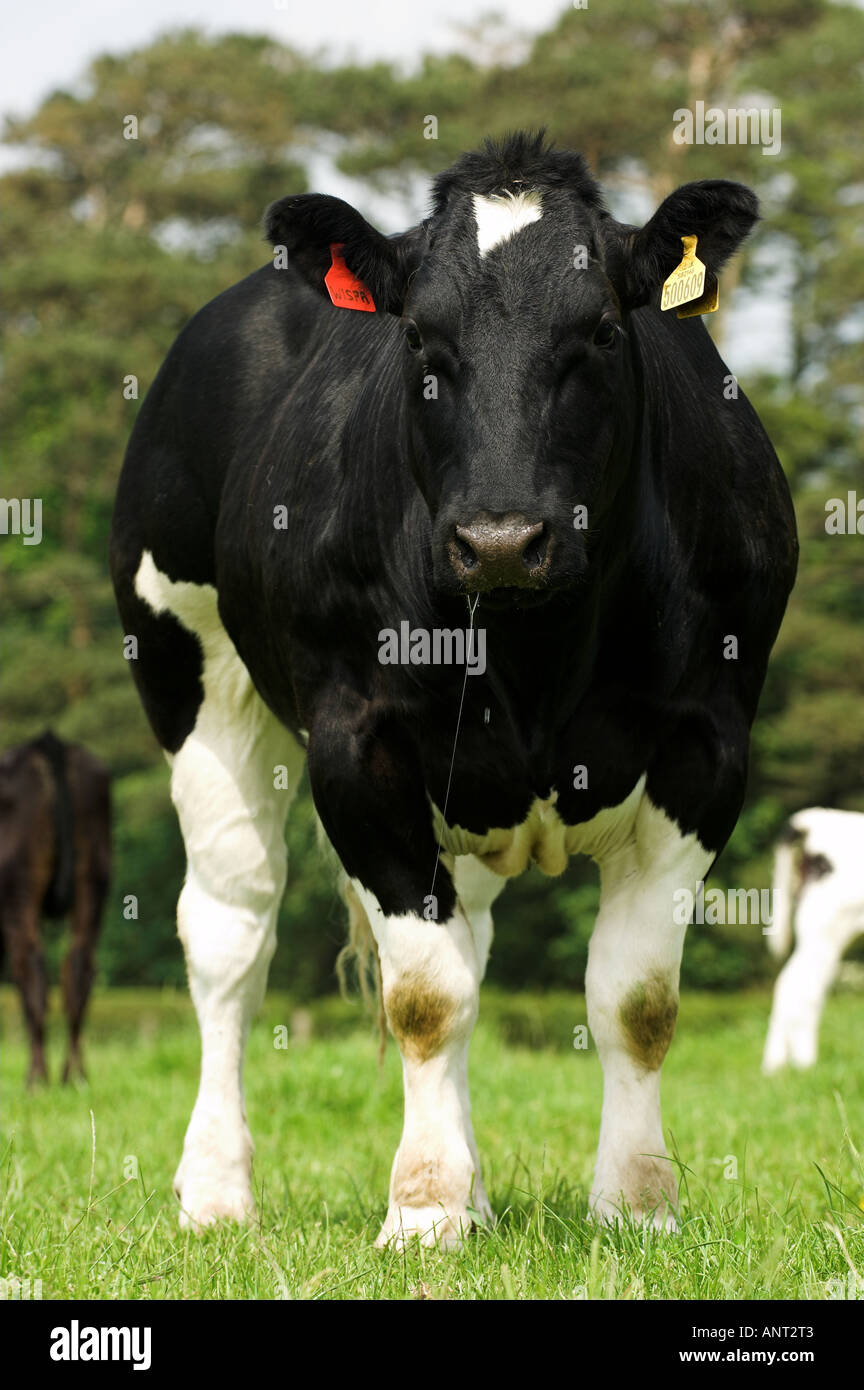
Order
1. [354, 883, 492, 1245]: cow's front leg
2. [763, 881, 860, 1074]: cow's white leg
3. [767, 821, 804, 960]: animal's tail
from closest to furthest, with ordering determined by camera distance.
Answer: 1. [354, 883, 492, 1245]: cow's front leg
2. [763, 881, 860, 1074]: cow's white leg
3. [767, 821, 804, 960]: animal's tail

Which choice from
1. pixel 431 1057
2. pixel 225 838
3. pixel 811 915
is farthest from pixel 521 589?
pixel 811 915

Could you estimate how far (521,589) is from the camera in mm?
3447

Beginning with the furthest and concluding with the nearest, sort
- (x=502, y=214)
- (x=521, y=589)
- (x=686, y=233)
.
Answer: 1. (x=686, y=233)
2. (x=502, y=214)
3. (x=521, y=589)

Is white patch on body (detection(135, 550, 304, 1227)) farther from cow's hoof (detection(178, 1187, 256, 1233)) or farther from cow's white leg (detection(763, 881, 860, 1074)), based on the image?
cow's white leg (detection(763, 881, 860, 1074))

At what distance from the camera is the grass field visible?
3.32 m

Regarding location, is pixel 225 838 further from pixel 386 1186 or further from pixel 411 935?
pixel 411 935

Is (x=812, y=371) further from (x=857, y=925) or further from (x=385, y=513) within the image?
(x=385, y=513)

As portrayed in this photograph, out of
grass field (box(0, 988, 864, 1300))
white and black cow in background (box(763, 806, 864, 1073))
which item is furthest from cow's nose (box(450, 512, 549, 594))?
white and black cow in background (box(763, 806, 864, 1073))

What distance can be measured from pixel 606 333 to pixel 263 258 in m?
28.2

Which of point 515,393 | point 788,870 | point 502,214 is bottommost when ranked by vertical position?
point 788,870

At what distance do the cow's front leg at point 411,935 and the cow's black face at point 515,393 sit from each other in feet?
2.13

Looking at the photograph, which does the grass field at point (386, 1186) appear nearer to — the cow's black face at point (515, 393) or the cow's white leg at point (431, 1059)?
the cow's white leg at point (431, 1059)

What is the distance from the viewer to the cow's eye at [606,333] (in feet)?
12.3

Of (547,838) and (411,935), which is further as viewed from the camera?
(547,838)
